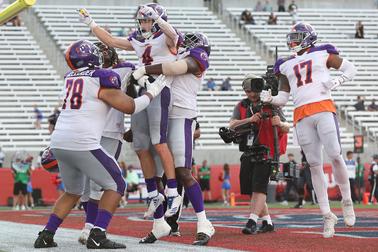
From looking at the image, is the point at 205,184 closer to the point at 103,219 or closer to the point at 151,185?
the point at 151,185

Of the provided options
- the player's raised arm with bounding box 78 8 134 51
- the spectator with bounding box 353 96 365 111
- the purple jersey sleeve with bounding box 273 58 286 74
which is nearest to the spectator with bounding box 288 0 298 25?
the spectator with bounding box 353 96 365 111

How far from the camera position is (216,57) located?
95.2ft

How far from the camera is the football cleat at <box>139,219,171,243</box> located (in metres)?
7.08

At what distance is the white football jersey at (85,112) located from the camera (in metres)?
6.59

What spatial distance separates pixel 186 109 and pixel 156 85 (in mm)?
517

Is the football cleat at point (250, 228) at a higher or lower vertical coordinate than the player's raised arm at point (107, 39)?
lower

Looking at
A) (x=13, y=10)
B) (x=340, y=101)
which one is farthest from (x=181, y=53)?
(x=340, y=101)

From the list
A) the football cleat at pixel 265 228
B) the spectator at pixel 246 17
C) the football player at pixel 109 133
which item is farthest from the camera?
the spectator at pixel 246 17

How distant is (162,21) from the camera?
722 cm

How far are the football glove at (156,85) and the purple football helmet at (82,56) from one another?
0.43 m

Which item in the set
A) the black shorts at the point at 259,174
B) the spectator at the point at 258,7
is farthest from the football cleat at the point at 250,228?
the spectator at the point at 258,7

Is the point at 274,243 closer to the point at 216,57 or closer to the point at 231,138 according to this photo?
the point at 231,138

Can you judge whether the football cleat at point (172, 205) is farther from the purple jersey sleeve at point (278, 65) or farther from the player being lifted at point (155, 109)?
the purple jersey sleeve at point (278, 65)

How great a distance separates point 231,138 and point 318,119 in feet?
4.20
